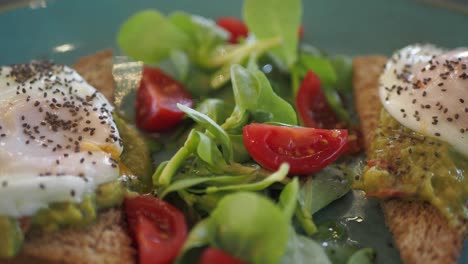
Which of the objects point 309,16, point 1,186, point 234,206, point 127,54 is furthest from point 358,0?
point 1,186

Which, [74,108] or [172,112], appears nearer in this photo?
[74,108]

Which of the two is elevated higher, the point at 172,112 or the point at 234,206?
the point at 234,206

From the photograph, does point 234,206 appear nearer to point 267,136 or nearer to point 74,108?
point 267,136

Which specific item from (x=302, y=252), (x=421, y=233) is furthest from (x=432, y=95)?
(x=302, y=252)

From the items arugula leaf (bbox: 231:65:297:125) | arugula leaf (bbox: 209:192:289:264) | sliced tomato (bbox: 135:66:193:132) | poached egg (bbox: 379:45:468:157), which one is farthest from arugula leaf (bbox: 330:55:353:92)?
arugula leaf (bbox: 209:192:289:264)

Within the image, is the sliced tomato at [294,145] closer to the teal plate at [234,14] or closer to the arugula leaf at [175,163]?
the arugula leaf at [175,163]

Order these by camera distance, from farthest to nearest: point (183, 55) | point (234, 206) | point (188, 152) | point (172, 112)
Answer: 1. point (183, 55)
2. point (172, 112)
3. point (188, 152)
4. point (234, 206)
